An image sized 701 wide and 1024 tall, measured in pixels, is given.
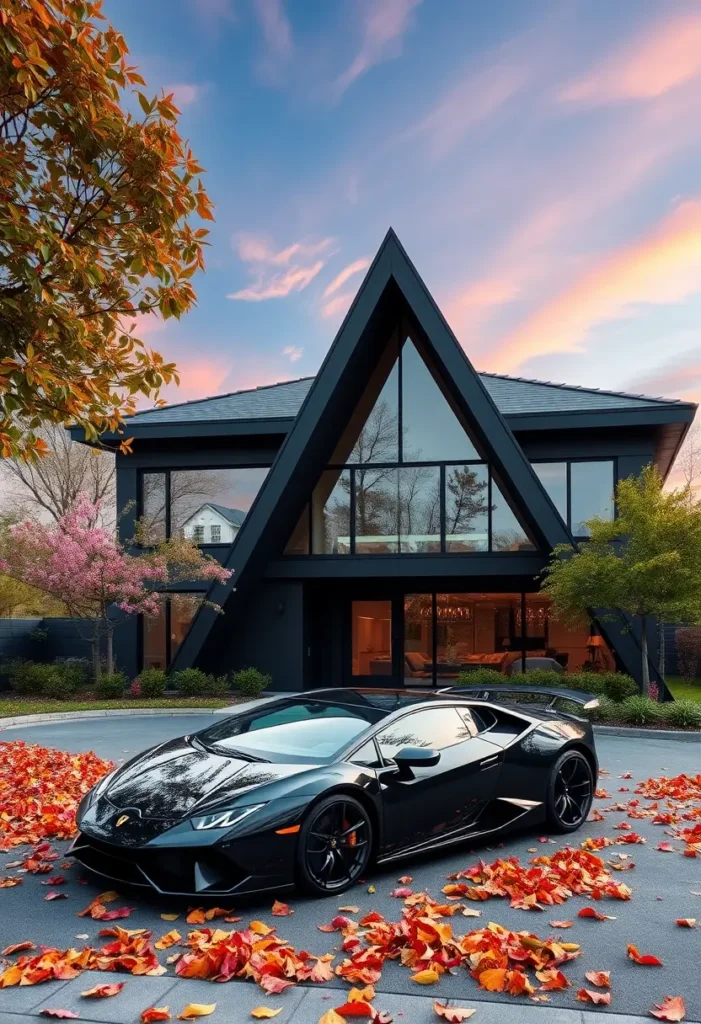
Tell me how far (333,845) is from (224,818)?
834 millimetres

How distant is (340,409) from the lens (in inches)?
771

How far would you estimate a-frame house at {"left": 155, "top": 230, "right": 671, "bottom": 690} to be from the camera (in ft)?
60.3

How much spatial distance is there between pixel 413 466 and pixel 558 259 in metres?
5.91

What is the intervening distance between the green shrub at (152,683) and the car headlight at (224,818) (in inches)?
554

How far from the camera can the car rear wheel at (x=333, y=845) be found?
17.0 ft

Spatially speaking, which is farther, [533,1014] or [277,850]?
[277,850]

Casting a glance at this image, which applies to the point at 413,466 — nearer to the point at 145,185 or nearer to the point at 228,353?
the point at 228,353

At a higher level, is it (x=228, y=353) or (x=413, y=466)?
(x=228, y=353)

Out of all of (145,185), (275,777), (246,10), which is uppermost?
(246,10)

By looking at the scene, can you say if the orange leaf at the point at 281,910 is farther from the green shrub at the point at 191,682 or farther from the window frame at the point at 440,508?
the window frame at the point at 440,508

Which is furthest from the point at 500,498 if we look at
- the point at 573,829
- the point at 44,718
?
the point at 573,829

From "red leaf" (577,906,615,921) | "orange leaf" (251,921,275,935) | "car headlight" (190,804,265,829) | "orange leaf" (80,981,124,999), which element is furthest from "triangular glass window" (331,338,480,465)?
"orange leaf" (80,981,124,999)

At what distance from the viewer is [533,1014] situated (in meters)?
3.70

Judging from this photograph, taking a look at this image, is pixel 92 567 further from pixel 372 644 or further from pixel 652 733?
pixel 652 733
